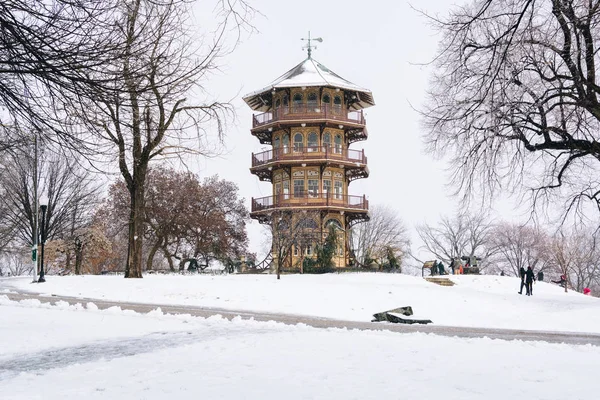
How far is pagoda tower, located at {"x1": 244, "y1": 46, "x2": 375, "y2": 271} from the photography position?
1668 inches

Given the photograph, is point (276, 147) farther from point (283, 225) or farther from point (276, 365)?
point (276, 365)

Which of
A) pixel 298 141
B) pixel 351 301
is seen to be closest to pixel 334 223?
pixel 298 141

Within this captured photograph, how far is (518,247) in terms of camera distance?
67062mm

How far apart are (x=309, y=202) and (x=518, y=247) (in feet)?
116

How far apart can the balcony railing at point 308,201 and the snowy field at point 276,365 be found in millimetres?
31947

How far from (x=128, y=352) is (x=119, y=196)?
39941 millimetres

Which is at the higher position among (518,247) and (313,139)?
(313,139)

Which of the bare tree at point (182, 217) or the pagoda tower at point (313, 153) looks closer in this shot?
the pagoda tower at point (313, 153)

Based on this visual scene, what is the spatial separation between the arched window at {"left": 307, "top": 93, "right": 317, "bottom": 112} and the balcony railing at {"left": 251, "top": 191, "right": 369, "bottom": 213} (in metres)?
6.41

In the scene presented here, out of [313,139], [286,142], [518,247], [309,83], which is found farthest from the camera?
[518,247]

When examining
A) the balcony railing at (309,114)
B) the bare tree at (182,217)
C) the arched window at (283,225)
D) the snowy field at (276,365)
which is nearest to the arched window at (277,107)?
the balcony railing at (309,114)

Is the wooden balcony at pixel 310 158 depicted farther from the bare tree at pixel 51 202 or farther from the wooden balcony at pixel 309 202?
the bare tree at pixel 51 202

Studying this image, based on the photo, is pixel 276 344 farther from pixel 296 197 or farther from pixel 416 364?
pixel 296 197

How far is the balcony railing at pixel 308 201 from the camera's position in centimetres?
4225
